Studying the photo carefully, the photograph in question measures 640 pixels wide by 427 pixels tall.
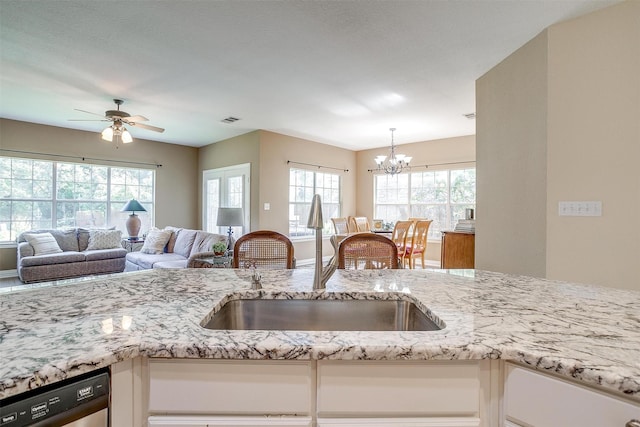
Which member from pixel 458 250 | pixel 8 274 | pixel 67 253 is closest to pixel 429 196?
pixel 458 250

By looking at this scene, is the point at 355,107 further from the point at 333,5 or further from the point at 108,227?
the point at 108,227

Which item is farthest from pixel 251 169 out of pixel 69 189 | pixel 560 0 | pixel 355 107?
pixel 560 0

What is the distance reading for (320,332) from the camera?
32.0 inches

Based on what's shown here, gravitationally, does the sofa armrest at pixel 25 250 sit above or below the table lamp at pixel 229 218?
below

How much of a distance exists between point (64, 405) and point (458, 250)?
12.3 feet

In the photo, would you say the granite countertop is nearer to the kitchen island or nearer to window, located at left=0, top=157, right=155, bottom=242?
the kitchen island

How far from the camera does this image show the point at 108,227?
5.70 metres

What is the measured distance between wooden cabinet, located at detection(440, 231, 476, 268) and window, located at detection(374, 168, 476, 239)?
2249 mm

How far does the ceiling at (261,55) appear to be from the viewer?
7.06ft

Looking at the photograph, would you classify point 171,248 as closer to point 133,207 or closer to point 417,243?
point 133,207

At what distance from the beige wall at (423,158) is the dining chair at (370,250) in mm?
4533

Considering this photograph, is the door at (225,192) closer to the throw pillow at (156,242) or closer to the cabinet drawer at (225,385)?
the throw pillow at (156,242)

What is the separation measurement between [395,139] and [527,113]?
138 inches

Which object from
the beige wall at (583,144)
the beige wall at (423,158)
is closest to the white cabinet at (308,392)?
the beige wall at (583,144)
